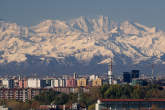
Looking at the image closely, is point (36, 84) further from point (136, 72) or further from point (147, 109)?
point (147, 109)

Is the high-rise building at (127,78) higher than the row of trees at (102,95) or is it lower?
higher

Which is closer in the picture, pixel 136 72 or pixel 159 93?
pixel 159 93

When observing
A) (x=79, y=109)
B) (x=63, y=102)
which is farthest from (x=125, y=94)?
(x=79, y=109)

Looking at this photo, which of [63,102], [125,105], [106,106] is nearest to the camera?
[106,106]

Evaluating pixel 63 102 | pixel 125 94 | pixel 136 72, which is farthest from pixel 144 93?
pixel 136 72

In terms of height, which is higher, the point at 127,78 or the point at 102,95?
the point at 127,78

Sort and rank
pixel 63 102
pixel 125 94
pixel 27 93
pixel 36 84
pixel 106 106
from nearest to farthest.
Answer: pixel 106 106 < pixel 63 102 < pixel 125 94 < pixel 27 93 < pixel 36 84

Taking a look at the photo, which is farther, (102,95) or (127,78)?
(127,78)

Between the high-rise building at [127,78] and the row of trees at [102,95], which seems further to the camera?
the high-rise building at [127,78]

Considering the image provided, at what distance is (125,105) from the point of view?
73.7 m

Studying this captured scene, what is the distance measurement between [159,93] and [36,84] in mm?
92389

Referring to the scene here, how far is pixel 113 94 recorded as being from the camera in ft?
341

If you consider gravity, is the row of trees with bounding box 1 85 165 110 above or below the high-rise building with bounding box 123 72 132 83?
below

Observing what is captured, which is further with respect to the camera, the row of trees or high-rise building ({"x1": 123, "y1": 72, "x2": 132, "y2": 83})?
high-rise building ({"x1": 123, "y1": 72, "x2": 132, "y2": 83})
